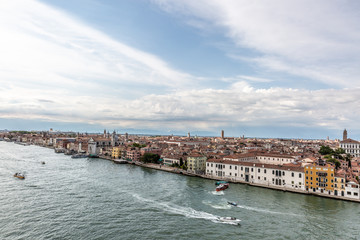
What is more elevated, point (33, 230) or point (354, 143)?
point (354, 143)

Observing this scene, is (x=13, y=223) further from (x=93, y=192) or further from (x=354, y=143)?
(x=354, y=143)

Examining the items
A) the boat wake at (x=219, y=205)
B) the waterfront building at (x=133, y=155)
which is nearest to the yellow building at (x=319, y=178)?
the boat wake at (x=219, y=205)

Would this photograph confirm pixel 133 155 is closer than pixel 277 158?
No

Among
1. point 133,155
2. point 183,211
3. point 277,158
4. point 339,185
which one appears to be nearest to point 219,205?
point 183,211

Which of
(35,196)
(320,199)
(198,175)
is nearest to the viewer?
(35,196)

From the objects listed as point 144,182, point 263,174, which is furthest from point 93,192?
point 263,174

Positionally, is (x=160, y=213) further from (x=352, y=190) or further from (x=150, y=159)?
(x=150, y=159)
